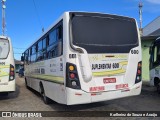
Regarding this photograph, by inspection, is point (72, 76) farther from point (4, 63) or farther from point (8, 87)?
point (4, 63)

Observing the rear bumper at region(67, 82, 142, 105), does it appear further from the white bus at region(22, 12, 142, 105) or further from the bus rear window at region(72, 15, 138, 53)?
the bus rear window at region(72, 15, 138, 53)

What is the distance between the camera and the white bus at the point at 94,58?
752 cm

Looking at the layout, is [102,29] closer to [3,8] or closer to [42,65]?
[42,65]

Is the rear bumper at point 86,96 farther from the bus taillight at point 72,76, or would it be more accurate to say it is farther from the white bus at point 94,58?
the bus taillight at point 72,76

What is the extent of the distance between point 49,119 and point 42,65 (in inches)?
142

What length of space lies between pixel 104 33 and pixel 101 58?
31.4 inches

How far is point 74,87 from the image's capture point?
24.5 feet

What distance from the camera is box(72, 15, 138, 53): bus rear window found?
304 inches

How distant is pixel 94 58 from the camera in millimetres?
7758

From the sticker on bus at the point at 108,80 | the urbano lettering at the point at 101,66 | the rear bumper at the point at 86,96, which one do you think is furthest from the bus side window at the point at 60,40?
the sticker on bus at the point at 108,80

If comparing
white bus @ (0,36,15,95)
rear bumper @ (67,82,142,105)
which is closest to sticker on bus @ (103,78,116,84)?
rear bumper @ (67,82,142,105)

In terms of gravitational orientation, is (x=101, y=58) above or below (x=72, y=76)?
above

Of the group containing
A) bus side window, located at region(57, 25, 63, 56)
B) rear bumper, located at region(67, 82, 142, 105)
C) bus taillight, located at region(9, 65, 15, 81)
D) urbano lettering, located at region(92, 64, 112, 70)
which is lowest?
rear bumper, located at region(67, 82, 142, 105)

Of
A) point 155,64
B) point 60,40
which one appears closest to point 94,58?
point 60,40
